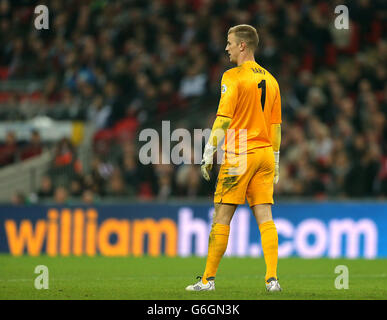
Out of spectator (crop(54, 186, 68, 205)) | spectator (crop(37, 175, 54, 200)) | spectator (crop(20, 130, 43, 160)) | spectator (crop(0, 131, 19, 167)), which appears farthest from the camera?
spectator (crop(0, 131, 19, 167))

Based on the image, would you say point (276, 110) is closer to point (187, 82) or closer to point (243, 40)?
point (243, 40)

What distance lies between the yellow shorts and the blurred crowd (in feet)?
26.2

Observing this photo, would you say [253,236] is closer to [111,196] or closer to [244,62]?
[111,196]

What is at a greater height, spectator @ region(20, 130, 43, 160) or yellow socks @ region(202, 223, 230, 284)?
spectator @ region(20, 130, 43, 160)

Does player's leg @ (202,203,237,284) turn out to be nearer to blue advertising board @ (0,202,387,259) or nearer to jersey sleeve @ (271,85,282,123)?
jersey sleeve @ (271,85,282,123)

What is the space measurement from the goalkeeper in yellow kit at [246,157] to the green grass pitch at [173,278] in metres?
0.40

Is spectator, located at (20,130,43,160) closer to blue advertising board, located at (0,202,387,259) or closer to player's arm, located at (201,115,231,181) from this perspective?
blue advertising board, located at (0,202,387,259)

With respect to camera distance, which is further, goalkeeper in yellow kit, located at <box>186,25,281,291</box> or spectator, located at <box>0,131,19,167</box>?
spectator, located at <box>0,131,19,167</box>

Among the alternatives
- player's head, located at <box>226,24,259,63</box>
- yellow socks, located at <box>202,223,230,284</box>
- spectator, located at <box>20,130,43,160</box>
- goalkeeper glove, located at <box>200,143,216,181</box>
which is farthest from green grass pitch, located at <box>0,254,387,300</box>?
spectator, located at <box>20,130,43,160</box>

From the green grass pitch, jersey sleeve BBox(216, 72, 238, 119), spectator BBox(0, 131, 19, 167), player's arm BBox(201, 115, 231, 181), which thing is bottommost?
the green grass pitch

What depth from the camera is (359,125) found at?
1695 cm

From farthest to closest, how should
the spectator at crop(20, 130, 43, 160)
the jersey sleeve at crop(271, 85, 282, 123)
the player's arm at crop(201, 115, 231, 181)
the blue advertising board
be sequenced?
the spectator at crop(20, 130, 43, 160), the blue advertising board, the jersey sleeve at crop(271, 85, 282, 123), the player's arm at crop(201, 115, 231, 181)

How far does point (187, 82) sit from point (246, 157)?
39.8 feet

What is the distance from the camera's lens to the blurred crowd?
16578mm
